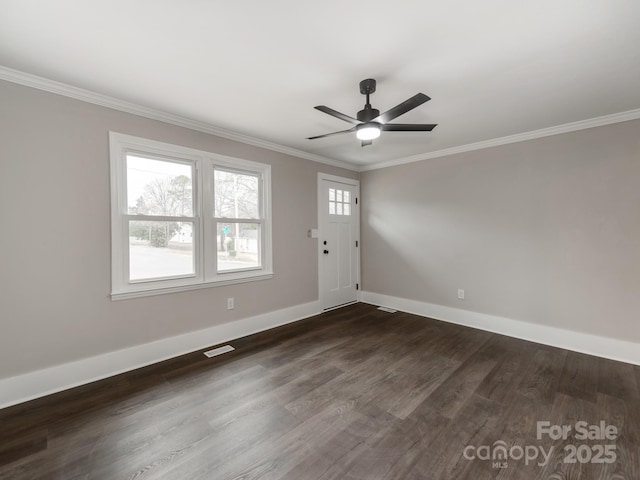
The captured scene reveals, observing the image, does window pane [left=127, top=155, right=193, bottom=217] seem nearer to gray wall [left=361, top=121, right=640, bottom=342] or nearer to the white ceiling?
the white ceiling

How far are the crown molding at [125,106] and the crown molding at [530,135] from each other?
1890 mm

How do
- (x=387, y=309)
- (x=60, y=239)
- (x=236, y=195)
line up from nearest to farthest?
1. (x=60, y=239)
2. (x=236, y=195)
3. (x=387, y=309)

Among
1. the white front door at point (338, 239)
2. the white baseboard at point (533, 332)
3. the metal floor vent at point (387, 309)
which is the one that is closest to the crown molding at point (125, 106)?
the white front door at point (338, 239)

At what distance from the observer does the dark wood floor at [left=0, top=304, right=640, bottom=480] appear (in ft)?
4.97

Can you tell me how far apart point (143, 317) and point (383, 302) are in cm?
351

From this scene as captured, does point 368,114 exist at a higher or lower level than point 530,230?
higher

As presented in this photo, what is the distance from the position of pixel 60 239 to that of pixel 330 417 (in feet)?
8.42

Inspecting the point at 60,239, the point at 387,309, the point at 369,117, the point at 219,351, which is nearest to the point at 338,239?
the point at 387,309

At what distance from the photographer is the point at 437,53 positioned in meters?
1.83

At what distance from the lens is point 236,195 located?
3387mm

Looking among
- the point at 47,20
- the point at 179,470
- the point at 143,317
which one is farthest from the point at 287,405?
the point at 47,20

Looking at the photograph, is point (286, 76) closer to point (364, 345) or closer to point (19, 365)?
point (364, 345)

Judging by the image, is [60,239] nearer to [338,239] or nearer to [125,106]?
[125,106]

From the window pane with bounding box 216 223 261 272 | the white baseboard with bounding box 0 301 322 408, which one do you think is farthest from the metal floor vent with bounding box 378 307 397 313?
the window pane with bounding box 216 223 261 272
